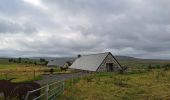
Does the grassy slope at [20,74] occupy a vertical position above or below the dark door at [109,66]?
below

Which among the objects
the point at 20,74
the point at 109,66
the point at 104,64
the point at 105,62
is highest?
the point at 105,62

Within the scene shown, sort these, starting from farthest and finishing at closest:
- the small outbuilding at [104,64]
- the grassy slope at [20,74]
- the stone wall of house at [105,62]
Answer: the stone wall of house at [105,62] → the small outbuilding at [104,64] → the grassy slope at [20,74]

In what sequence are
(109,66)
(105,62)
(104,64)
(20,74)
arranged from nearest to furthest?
(20,74) < (104,64) < (105,62) < (109,66)

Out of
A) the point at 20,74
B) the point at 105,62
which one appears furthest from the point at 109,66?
the point at 20,74

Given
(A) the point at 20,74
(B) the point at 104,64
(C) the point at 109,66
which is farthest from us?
(C) the point at 109,66

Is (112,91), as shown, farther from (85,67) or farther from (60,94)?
(85,67)

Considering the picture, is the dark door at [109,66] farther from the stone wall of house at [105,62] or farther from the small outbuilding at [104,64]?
the stone wall of house at [105,62]

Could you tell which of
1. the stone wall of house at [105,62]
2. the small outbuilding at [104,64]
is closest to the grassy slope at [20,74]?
the small outbuilding at [104,64]

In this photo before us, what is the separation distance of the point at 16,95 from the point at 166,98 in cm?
1139

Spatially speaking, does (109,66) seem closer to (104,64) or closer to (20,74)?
(104,64)

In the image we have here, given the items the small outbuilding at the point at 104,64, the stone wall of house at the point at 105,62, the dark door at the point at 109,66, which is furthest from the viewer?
the dark door at the point at 109,66

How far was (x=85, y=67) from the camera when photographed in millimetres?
72500

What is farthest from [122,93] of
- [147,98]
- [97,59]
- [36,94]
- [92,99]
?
[97,59]

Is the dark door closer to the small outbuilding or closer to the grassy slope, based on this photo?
the small outbuilding
